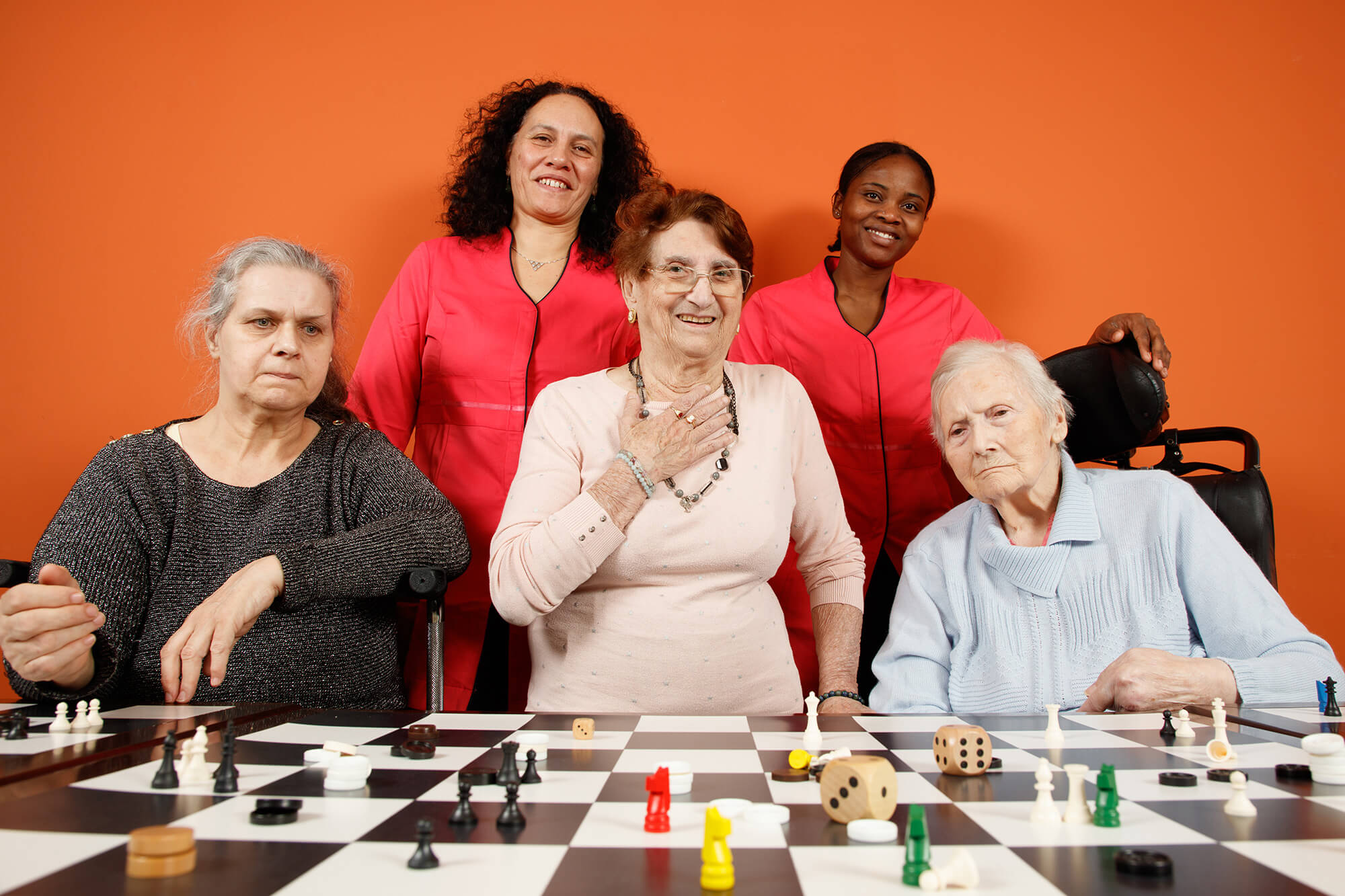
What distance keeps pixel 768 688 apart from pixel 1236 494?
3.72ft

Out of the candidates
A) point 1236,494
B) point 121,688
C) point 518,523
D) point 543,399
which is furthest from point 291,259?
point 1236,494

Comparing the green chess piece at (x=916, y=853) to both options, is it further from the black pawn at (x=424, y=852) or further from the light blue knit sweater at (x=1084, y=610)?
the light blue knit sweater at (x=1084, y=610)

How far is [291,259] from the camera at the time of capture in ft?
5.74

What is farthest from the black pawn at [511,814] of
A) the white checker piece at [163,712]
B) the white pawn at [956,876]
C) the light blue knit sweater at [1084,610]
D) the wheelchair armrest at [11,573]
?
the wheelchair armrest at [11,573]

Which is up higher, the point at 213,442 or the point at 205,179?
the point at 205,179

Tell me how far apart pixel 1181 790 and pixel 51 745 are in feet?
4.04

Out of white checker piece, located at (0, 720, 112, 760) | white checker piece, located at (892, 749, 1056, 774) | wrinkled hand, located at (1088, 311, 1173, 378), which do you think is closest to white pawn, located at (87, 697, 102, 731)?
white checker piece, located at (0, 720, 112, 760)

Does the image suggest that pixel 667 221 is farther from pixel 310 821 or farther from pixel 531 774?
pixel 310 821

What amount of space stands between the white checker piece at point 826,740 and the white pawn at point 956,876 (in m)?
0.41

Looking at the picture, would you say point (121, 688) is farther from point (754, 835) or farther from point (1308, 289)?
point (1308, 289)

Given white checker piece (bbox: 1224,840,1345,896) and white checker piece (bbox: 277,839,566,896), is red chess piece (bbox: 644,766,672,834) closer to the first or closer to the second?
white checker piece (bbox: 277,839,566,896)

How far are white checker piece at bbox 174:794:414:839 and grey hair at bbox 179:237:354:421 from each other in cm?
118

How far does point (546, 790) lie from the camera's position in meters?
0.86

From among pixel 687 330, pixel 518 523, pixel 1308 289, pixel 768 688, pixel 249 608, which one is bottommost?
pixel 768 688
